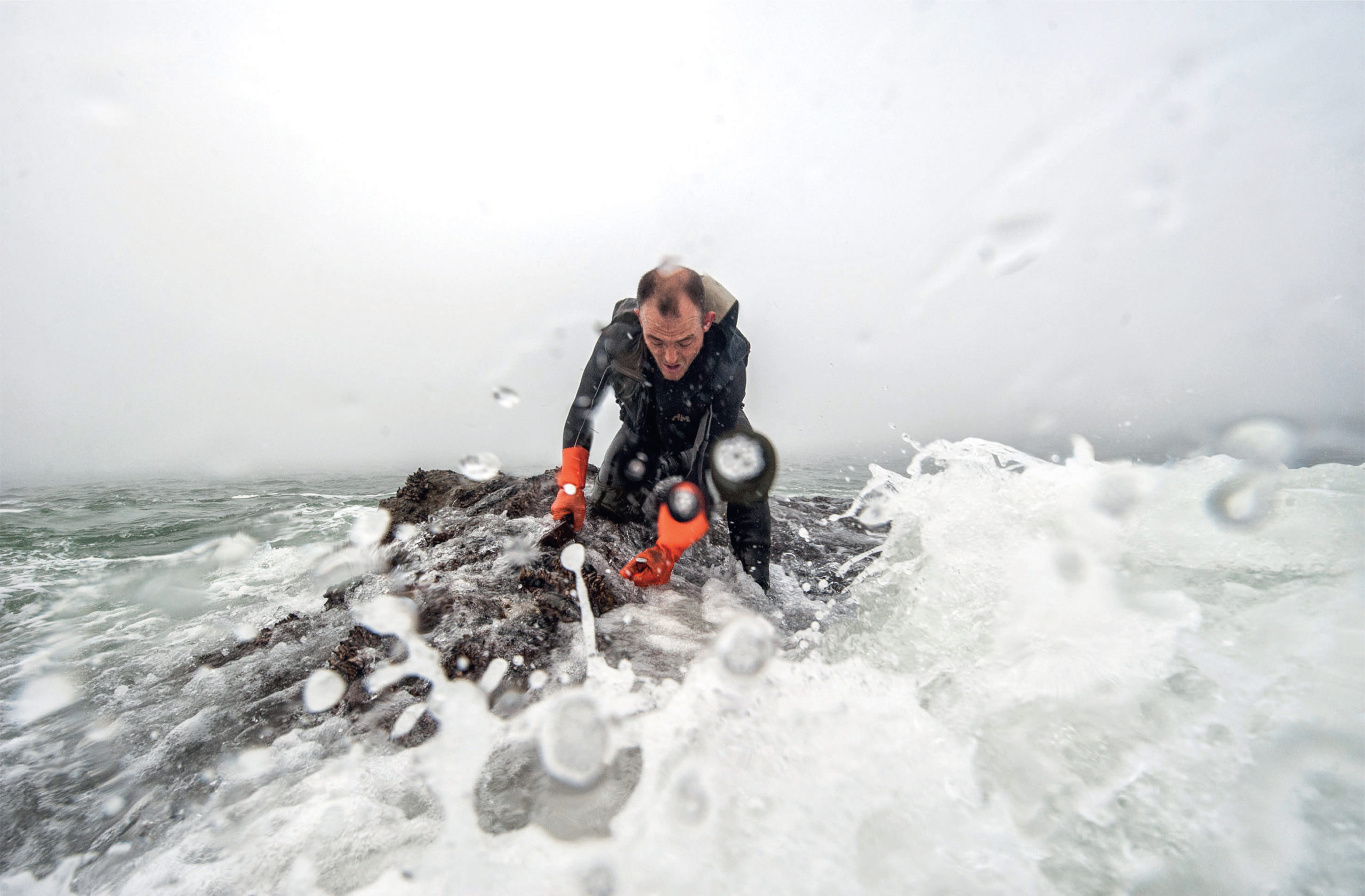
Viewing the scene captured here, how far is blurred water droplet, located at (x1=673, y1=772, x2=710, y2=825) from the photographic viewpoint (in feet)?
4.18

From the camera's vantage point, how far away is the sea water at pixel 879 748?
1.12m

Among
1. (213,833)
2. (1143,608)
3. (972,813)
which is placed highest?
(1143,608)

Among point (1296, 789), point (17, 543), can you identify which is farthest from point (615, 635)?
point (17, 543)

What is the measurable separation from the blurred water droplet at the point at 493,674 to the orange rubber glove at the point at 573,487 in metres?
1.23

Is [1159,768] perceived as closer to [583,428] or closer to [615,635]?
[615,635]

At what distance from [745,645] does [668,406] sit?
1634 millimetres

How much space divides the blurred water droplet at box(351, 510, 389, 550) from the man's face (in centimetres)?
339

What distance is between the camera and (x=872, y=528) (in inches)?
231

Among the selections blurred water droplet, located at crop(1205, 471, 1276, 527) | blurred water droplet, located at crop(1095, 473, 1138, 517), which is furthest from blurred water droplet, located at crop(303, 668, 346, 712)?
blurred water droplet, located at crop(1205, 471, 1276, 527)

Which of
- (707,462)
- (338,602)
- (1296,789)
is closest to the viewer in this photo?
(1296,789)

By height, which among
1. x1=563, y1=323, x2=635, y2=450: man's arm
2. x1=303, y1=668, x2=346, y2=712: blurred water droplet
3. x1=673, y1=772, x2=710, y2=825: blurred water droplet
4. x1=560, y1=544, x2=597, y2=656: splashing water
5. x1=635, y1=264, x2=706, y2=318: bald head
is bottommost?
x1=303, y1=668, x2=346, y2=712: blurred water droplet

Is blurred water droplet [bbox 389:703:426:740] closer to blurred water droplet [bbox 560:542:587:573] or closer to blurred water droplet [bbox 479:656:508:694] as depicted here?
blurred water droplet [bbox 479:656:508:694]

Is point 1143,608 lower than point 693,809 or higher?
higher

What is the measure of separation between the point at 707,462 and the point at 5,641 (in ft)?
14.9
